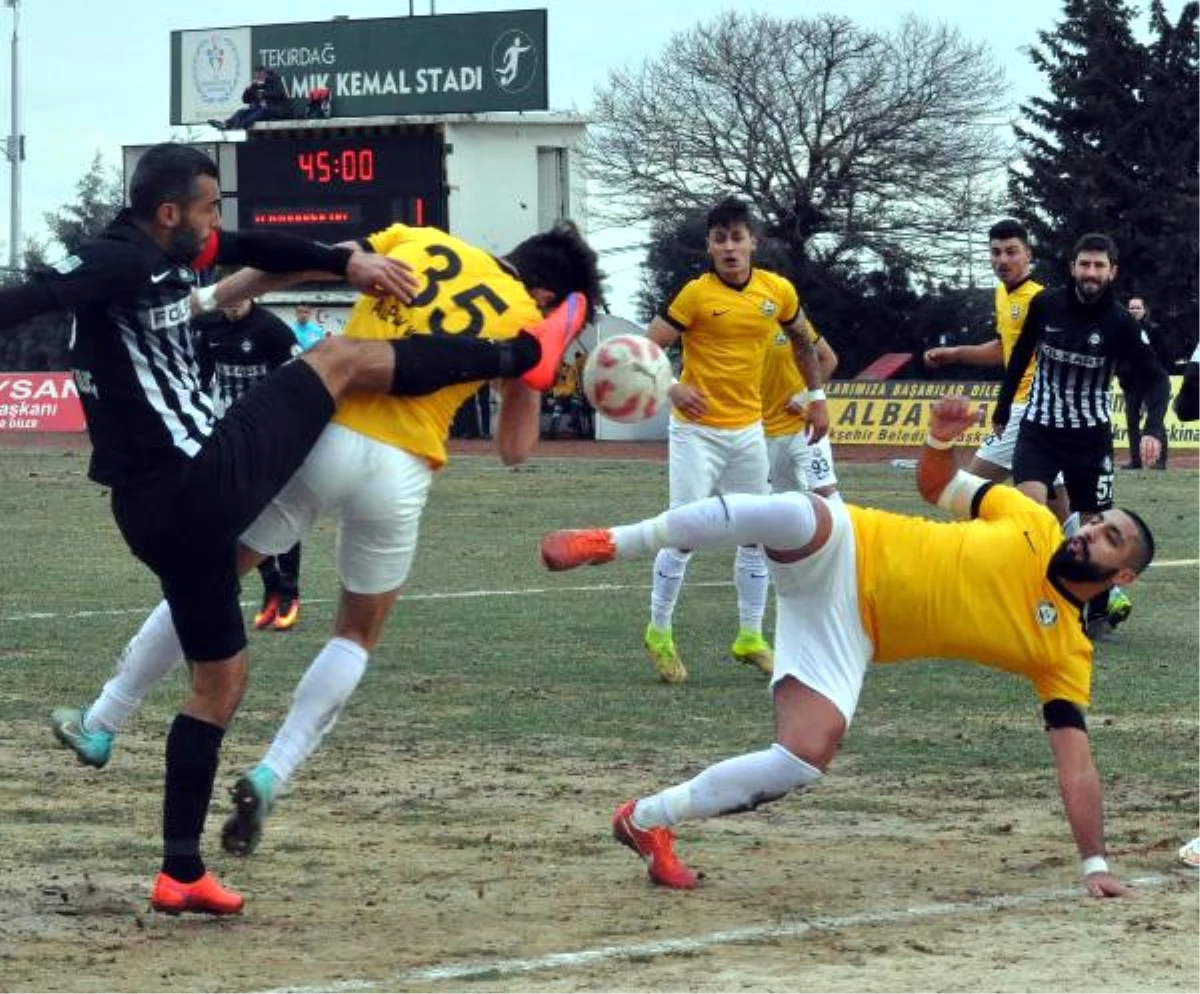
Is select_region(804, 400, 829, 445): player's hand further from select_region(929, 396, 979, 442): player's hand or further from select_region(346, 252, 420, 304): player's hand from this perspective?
select_region(346, 252, 420, 304): player's hand

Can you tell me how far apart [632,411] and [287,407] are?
185 cm

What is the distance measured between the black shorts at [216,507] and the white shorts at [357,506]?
7.7 inches

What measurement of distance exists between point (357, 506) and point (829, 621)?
59.9 inches

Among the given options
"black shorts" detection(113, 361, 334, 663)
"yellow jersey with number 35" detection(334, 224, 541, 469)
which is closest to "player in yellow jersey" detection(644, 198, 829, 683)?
"yellow jersey with number 35" detection(334, 224, 541, 469)

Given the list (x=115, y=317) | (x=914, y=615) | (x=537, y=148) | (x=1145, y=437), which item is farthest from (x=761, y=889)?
(x=537, y=148)

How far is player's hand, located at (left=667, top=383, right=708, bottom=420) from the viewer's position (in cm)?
1248

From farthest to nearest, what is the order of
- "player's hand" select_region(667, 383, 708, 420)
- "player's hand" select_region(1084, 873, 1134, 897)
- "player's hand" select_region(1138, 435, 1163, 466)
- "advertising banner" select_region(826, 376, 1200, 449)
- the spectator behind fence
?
the spectator behind fence, "advertising banner" select_region(826, 376, 1200, 449), "player's hand" select_region(1138, 435, 1163, 466), "player's hand" select_region(667, 383, 708, 420), "player's hand" select_region(1084, 873, 1134, 897)

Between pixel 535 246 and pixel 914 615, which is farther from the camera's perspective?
pixel 535 246

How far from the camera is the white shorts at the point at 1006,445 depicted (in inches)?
607

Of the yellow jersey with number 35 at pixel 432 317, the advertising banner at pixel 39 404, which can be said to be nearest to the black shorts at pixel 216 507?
the yellow jersey with number 35 at pixel 432 317

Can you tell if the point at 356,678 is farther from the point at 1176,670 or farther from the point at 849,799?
the point at 1176,670

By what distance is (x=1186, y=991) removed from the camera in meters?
6.52

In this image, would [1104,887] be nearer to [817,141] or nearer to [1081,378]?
[1081,378]

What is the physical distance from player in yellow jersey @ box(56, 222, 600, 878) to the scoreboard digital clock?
110 feet
